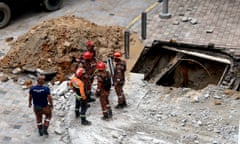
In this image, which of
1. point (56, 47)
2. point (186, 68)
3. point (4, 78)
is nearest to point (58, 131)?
point (4, 78)

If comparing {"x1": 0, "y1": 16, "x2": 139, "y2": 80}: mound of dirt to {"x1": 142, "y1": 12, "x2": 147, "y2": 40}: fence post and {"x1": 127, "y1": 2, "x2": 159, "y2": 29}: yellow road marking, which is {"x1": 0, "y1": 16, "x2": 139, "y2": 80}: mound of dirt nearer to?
{"x1": 142, "y1": 12, "x2": 147, "y2": 40}: fence post

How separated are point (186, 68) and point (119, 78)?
2787mm

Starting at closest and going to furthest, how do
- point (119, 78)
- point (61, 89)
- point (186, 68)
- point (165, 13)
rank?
point (119, 78) < point (61, 89) < point (186, 68) < point (165, 13)

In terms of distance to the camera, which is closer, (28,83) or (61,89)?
(61,89)

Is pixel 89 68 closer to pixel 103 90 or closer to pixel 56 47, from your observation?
pixel 103 90

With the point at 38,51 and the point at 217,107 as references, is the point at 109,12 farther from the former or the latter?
the point at 217,107

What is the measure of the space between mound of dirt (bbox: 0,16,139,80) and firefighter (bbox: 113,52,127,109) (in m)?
2.03

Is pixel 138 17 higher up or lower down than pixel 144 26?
lower down

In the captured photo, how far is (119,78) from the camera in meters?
11.4

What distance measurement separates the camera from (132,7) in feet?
56.4

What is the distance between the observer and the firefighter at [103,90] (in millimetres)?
10812

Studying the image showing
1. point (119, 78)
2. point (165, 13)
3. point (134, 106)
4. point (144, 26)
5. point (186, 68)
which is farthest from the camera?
point (165, 13)

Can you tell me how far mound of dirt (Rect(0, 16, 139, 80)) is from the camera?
13.3 meters

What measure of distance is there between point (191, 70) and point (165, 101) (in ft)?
6.87
